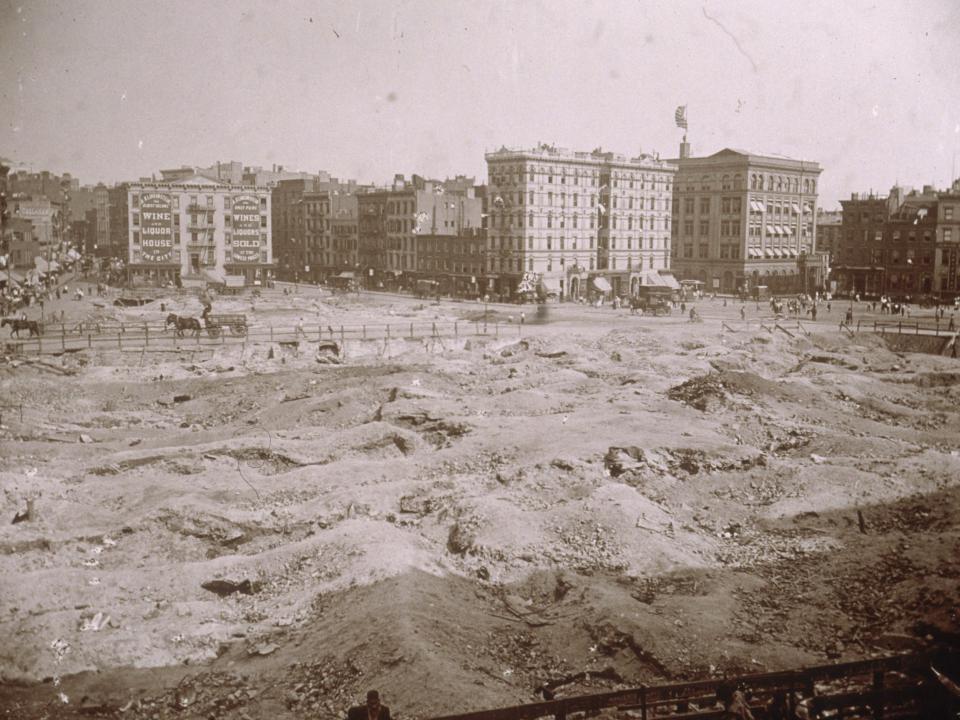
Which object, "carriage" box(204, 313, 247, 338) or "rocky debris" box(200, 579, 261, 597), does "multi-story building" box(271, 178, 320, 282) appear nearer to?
"carriage" box(204, 313, 247, 338)

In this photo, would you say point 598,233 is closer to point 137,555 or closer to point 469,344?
point 469,344

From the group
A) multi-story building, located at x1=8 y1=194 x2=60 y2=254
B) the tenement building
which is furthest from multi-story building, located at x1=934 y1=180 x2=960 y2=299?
multi-story building, located at x1=8 y1=194 x2=60 y2=254

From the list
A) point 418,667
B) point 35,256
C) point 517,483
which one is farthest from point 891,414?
point 35,256

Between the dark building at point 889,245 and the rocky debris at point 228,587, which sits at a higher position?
the dark building at point 889,245

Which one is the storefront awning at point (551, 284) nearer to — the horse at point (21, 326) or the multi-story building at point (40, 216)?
the horse at point (21, 326)

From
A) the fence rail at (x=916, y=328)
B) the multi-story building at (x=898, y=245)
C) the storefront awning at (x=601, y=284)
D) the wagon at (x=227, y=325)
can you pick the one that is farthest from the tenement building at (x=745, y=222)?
the wagon at (x=227, y=325)

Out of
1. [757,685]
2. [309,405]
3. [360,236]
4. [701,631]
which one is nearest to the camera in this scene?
[757,685]
